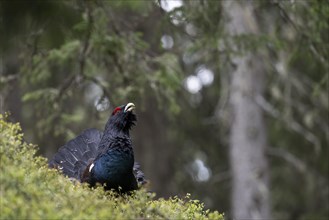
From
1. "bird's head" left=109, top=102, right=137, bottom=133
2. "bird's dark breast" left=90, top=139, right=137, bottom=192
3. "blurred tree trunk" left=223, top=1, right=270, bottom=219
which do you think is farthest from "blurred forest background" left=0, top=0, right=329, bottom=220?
"bird's dark breast" left=90, top=139, right=137, bottom=192

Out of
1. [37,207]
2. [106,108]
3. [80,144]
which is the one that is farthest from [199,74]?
[37,207]

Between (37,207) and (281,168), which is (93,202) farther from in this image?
(281,168)

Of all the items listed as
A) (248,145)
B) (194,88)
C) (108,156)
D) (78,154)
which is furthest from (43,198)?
(194,88)

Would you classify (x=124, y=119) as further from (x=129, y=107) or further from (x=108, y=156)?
(x=108, y=156)

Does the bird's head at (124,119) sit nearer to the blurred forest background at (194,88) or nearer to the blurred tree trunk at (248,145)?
the blurred forest background at (194,88)

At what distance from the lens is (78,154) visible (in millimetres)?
8508

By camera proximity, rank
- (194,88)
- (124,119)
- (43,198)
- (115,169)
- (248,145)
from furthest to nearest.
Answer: (194,88), (248,145), (124,119), (115,169), (43,198)

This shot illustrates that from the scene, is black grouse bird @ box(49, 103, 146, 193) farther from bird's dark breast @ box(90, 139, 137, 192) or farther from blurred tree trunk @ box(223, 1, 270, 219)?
blurred tree trunk @ box(223, 1, 270, 219)

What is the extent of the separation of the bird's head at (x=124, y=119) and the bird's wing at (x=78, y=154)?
66 cm

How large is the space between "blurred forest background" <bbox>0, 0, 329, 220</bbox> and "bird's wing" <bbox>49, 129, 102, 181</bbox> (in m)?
1.13

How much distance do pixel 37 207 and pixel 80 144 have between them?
171 inches

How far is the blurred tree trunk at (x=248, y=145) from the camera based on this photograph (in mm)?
14805

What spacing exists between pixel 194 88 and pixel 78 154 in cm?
971

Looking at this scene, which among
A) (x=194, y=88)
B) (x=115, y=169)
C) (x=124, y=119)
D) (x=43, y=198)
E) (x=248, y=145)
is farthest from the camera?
(x=194, y=88)
